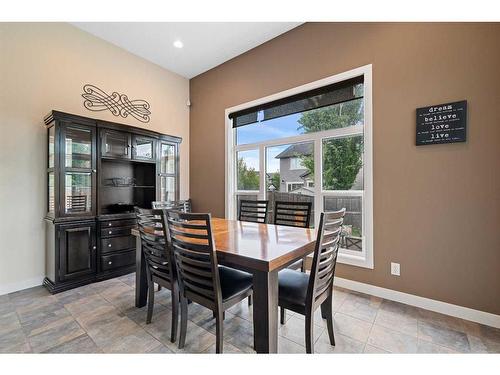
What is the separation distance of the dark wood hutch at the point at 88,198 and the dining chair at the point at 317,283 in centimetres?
245

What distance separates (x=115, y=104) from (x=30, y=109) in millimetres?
1007

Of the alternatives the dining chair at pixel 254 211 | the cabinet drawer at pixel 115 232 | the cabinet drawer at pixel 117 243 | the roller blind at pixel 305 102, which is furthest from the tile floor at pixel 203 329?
the roller blind at pixel 305 102

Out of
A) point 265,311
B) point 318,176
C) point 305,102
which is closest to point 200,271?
point 265,311

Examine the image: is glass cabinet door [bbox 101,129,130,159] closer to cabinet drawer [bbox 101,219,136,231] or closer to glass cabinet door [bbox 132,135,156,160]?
glass cabinet door [bbox 132,135,156,160]

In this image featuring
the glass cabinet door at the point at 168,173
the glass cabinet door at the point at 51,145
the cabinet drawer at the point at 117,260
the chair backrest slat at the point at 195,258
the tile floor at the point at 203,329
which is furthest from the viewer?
the glass cabinet door at the point at 168,173

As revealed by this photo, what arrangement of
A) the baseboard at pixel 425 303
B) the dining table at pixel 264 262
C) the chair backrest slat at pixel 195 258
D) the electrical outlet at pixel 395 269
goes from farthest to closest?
the electrical outlet at pixel 395 269 < the baseboard at pixel 425 303 < the chair backrest slat at pixel 195 258 < the dining table at pixel 264 262

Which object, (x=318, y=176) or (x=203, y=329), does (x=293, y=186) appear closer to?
(x=318, y=176)

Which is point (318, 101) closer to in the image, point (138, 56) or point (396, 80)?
point (396, 80)

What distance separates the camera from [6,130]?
2.57m

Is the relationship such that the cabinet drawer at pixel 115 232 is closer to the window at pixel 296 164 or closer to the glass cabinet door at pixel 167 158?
the glass cabinet door at pixel 167 158

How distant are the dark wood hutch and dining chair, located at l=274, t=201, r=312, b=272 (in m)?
2.02

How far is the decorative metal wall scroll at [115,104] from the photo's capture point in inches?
127
